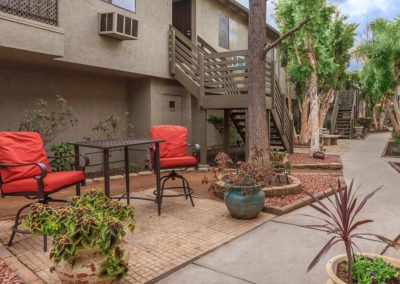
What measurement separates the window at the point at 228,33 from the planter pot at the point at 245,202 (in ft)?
30.7

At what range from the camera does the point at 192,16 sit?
10609 millimetres

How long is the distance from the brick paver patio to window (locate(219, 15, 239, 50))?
906 centimetres

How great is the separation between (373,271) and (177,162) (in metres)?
3.36

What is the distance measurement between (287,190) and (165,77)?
16.5 ft

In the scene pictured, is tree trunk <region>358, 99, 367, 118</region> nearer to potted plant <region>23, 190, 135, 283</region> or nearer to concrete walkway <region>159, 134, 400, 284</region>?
concrete walkway <region>159, 134, 400, 284</region>

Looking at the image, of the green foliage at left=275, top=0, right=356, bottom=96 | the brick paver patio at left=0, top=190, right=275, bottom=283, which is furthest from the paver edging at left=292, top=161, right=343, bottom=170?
the brick paver patio at left=0, top=190, right=275, bottom=283

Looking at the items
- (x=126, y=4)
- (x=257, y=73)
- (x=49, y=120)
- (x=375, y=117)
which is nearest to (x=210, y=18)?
(x=126, y=4)

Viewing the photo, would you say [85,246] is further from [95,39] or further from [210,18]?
[210,18]

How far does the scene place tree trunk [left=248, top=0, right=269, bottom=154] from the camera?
5.75m

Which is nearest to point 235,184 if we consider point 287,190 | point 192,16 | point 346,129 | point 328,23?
point 287,190

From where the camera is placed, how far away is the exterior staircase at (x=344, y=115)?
64.6 feet

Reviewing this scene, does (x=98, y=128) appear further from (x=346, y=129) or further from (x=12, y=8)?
(x=346, y=129)

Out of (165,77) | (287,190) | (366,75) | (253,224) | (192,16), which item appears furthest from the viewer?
(366,75)

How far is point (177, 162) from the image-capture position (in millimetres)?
5090
